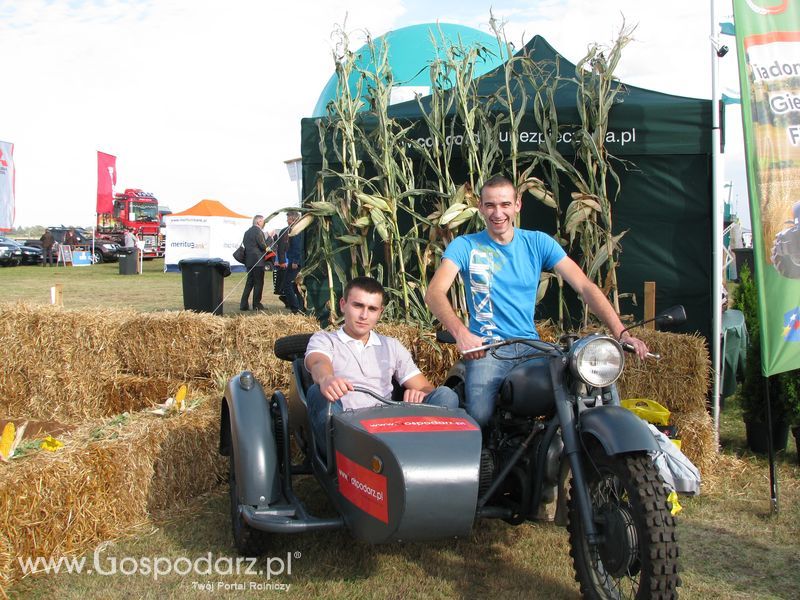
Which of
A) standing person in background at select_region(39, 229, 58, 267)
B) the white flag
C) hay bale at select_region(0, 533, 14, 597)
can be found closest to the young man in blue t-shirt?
hay bale at select_region(0, 533, 14, 597)

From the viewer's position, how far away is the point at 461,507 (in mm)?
2594

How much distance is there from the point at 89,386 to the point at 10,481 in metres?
3.25

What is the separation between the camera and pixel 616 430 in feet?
8.52

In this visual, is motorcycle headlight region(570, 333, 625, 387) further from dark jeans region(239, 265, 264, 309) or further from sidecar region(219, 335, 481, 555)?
Result: dark jeans region(239, 265, 264, 309)

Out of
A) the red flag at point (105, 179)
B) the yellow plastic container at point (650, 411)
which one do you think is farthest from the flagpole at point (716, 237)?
the red flag at point (105, 179)

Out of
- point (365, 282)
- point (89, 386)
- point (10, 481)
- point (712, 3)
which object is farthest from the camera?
point (89, 386)

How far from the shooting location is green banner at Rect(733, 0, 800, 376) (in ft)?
13.1

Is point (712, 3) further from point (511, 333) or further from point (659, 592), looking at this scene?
point (659, 592)

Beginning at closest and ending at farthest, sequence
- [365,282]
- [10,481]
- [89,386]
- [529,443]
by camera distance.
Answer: [529,443] → [10,481] → [365,282] → [89,386]

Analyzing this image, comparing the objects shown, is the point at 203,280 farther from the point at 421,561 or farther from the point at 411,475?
the point at 411,475

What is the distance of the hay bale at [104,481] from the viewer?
3.25m

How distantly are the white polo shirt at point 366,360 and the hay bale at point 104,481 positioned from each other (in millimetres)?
1166

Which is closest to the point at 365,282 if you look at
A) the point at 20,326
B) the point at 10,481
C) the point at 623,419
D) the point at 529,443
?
the point at 529,443

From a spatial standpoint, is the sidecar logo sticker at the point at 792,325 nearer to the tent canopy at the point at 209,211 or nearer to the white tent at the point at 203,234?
the white tent at the point at 203,234
